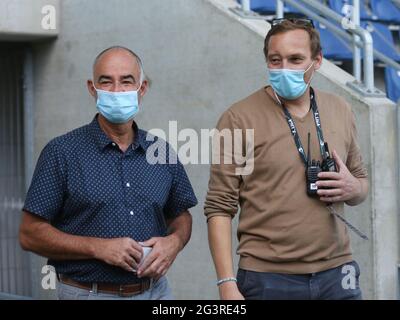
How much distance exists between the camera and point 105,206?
398 centimetres

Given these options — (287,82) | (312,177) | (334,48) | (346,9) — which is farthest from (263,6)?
(312,177)

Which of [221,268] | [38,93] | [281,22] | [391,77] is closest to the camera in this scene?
[221,268]

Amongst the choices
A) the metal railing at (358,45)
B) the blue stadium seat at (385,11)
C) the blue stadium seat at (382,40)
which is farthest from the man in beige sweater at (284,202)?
the blue stadium seat at (385,11)

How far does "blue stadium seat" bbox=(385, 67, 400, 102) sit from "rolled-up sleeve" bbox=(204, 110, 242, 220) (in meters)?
4.55

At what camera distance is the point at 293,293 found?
154 inches

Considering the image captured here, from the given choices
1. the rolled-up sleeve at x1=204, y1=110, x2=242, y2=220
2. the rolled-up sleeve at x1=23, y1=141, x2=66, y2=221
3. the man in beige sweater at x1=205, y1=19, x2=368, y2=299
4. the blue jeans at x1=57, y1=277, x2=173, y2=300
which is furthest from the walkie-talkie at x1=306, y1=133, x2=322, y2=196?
the rolled-up sleeve at x1=23, y1=141, x2=66, y2=221

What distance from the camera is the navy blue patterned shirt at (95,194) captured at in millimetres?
3945

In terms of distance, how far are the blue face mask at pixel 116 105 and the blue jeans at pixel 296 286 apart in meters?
0.87

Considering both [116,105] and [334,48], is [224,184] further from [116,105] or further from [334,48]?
[334,48]

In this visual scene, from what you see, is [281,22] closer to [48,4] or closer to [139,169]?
[139,169]

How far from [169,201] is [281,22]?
3.23 ft

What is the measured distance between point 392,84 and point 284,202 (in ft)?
15.2
